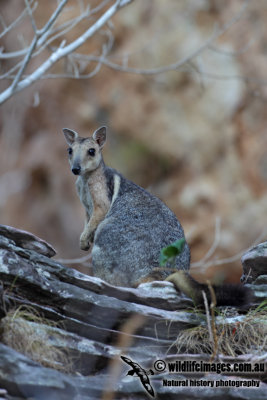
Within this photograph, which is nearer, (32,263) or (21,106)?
(32,263)

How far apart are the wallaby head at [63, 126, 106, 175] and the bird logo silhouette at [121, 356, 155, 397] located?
370 cm

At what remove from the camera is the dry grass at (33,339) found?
20.1ft

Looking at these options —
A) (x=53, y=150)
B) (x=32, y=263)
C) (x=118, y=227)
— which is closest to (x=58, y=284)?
(x=32, y=263)

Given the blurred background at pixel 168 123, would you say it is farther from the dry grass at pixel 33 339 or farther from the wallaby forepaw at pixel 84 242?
the dry grass at pixel 33 339

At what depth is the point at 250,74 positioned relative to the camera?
20.0 meters

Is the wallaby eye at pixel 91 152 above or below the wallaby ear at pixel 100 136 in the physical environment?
below

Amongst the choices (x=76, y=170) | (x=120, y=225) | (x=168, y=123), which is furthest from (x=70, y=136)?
(x=168, y=123)

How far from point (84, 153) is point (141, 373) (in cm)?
423

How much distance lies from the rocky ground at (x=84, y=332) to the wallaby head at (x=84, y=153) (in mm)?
2029

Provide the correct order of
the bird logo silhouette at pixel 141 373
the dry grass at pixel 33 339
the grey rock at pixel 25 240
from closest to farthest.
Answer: the bird logo silhouette at pixel 141 373
the dry grass at pixel 33 339
the grey rock at pixel 25 240

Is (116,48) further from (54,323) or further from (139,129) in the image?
(54,323)

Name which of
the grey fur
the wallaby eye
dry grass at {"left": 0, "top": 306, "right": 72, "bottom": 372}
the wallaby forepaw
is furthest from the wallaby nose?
dry grass at {"left": 0, "top": 306, "right": 72, "bottom": 372}

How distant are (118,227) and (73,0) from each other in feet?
43.3

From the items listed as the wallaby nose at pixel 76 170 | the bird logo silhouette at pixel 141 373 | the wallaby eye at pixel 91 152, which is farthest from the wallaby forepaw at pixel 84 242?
the bird logo silhouette at pixel 141 373
